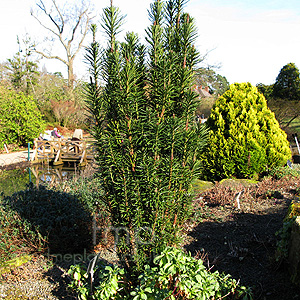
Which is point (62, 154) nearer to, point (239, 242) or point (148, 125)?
point (239, 242)

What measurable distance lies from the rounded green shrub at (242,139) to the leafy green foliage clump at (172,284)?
13.4ft

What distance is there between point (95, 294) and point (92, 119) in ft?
4.70

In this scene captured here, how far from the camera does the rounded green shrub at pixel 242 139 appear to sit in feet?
20.1

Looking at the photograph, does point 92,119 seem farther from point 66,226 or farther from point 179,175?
point 66,226

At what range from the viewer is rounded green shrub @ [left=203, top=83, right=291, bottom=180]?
6113 mm

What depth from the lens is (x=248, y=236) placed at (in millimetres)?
3473

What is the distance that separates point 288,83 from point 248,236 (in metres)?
20.4

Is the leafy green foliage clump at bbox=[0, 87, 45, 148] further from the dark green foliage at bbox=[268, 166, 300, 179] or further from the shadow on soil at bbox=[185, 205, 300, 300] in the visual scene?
the shadow on soil at bbox=[185, 205, 300, 300]

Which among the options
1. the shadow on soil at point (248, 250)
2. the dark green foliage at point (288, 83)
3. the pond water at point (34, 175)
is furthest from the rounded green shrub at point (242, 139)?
the dark green foliage at point (288, 83)

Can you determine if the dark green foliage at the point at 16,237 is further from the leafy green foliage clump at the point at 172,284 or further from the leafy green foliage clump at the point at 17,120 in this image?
the leafy green foliage clump at the point at 17,120

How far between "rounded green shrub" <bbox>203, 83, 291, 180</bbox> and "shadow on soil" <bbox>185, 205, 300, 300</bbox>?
202cm

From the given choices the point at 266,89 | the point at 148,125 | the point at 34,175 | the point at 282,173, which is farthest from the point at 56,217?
the point at 266,89

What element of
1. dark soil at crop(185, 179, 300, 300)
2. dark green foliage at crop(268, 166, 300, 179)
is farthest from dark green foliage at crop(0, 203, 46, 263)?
dark green foliage at crop(268, 166, 300, 179)

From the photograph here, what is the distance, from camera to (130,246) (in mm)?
2355
